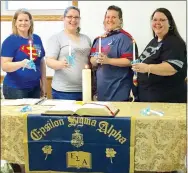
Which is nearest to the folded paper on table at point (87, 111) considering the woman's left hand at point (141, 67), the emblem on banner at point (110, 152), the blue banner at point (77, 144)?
the blue banner at point (77, 144)

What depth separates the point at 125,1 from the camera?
10.3ft

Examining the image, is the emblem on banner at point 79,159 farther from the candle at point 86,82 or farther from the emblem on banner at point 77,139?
Answer: the candle at point 86,82

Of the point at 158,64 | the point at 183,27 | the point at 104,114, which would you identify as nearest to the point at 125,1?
the point at 183,27

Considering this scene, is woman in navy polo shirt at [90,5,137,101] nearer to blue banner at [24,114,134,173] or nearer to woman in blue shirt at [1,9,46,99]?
woman in blue shirt at [1,9,46,99]

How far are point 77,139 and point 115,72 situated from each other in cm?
83

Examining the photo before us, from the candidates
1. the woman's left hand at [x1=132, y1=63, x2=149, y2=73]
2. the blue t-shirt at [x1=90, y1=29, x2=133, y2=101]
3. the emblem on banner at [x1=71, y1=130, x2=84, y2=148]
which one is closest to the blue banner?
the emblem on banner at [x1=71, y1=130, x2=84, y2=148]

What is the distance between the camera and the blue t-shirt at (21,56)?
2.36m

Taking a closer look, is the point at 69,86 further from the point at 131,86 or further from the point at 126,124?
the point at 126,124

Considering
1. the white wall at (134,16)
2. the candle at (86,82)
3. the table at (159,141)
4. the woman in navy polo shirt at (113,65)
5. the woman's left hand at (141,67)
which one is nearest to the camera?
the table at (159,141)

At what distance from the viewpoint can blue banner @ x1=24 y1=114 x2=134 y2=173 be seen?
1615 mm

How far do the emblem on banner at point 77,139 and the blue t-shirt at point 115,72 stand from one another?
784 millimetres

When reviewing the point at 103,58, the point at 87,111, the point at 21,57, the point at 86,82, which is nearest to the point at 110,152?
the point at 87,111

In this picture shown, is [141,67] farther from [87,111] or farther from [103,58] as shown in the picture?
[87,111]

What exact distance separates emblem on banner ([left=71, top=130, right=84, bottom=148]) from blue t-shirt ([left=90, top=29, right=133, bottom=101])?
2.57ft
